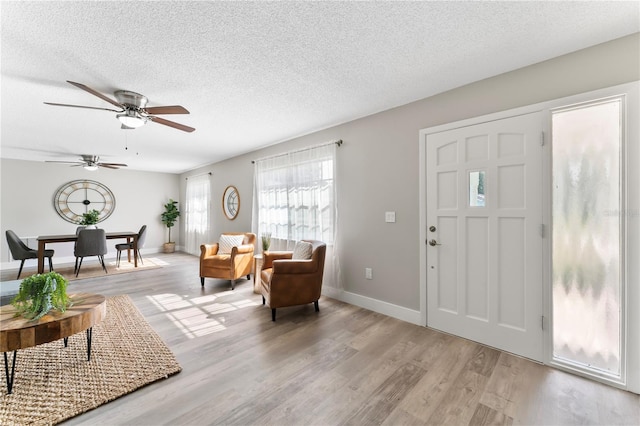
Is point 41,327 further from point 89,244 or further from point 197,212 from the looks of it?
point 197,212

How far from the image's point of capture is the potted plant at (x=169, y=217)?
7.84 m

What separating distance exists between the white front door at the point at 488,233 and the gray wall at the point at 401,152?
0.19 m

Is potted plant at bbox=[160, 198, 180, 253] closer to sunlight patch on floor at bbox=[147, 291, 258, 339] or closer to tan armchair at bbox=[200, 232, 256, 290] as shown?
tan armchair at bbox=[200, 232, 256, 290]

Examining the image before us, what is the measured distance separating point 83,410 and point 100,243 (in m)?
4.56

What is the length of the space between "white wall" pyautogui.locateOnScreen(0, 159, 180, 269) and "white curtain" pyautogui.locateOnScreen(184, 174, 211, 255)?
3.74ft

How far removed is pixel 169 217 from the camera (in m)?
7.87

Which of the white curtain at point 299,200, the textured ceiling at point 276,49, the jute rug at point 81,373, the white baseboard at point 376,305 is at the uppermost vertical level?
the textured ceiling at point 276,49

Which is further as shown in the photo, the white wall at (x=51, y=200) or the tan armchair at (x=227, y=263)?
the white wall at (x=51, y=200)

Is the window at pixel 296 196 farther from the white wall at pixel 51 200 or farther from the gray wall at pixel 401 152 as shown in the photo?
the white wall at pixel 51 200

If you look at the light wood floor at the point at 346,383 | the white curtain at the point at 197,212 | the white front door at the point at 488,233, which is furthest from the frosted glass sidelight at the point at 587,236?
the white curtain at the point at 197,212

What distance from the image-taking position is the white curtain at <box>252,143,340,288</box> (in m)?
3.70

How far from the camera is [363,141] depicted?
3.35m

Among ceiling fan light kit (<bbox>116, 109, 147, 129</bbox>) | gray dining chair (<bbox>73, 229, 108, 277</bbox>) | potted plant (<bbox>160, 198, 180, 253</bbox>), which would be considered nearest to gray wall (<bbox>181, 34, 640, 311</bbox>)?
ceiling fan light kit (<bbox>116, 109, 147, 129</bbox>)

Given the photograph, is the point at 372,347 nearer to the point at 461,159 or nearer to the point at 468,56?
the point at 461,159
